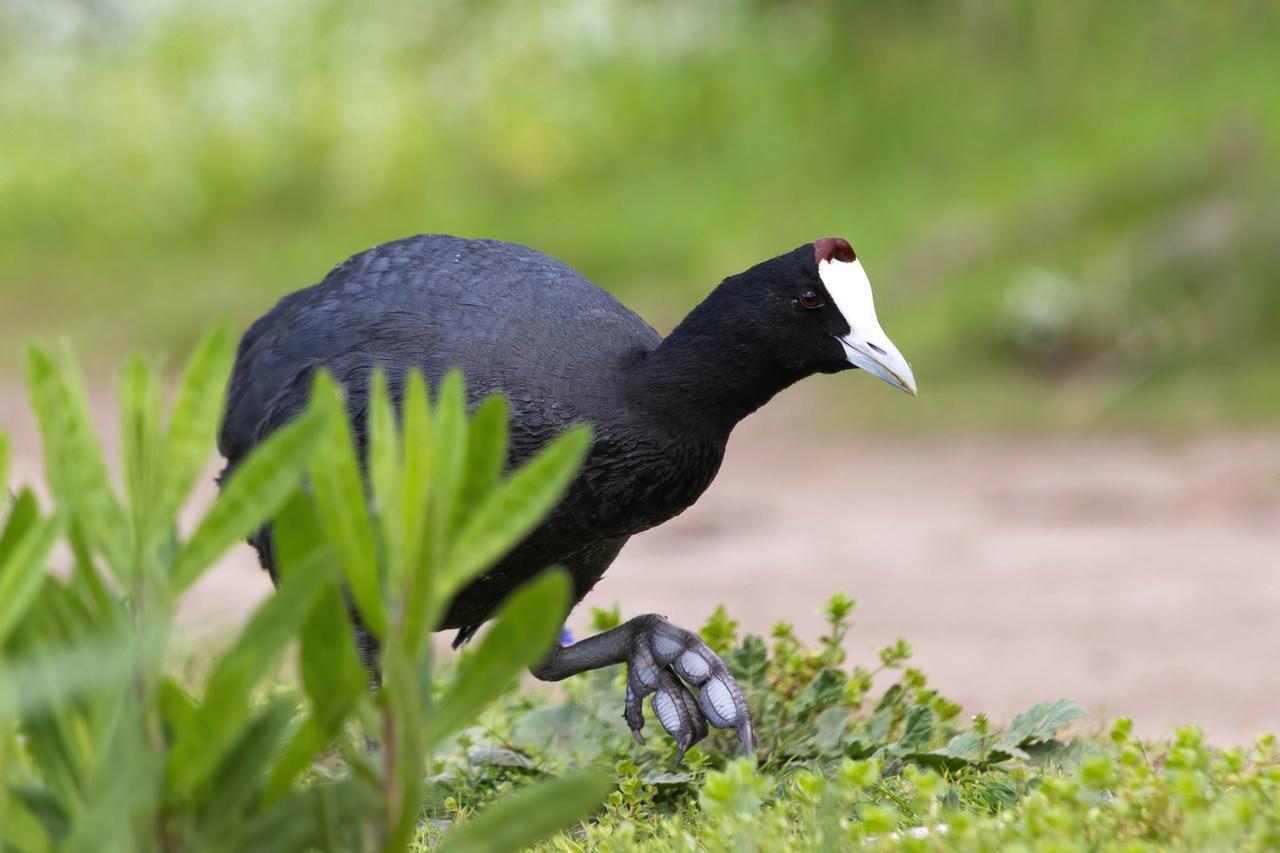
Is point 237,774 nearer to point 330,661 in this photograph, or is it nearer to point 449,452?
point 330,661

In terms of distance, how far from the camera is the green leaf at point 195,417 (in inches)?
74.2

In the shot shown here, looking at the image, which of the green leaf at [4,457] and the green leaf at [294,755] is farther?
the green leaf at [294,755]

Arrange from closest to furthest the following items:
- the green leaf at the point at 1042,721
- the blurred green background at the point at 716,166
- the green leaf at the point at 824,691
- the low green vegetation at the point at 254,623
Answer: the low green vegetation at the point at 254,623 → the green leaf at the point at 1042,721 → the green leaf at the point at 824,691 → the blurred green background at the point at 716,166

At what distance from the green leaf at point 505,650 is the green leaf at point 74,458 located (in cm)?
37

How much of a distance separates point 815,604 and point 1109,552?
1210 mm

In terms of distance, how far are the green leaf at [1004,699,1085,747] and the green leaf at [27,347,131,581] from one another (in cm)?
185

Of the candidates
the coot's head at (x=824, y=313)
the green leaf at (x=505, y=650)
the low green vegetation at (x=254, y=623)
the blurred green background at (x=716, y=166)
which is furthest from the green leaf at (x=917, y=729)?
the blurred green background at (x=716, y=166)

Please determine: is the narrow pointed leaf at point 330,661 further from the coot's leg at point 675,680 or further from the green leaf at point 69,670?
the coot's leg at point 675,680

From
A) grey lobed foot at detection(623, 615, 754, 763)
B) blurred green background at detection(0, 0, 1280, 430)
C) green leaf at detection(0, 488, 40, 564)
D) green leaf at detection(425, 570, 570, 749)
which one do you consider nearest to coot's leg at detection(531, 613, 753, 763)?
grey lobed foot at detection(623, 615, 754, 763)

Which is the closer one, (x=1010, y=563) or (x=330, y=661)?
(x=330, y=661)

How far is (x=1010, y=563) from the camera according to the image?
6.36 metres

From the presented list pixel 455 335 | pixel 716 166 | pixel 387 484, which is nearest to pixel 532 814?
pixel 387 484

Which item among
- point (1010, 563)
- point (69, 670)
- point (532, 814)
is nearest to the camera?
point (69, 670)

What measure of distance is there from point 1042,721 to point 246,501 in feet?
6.06
